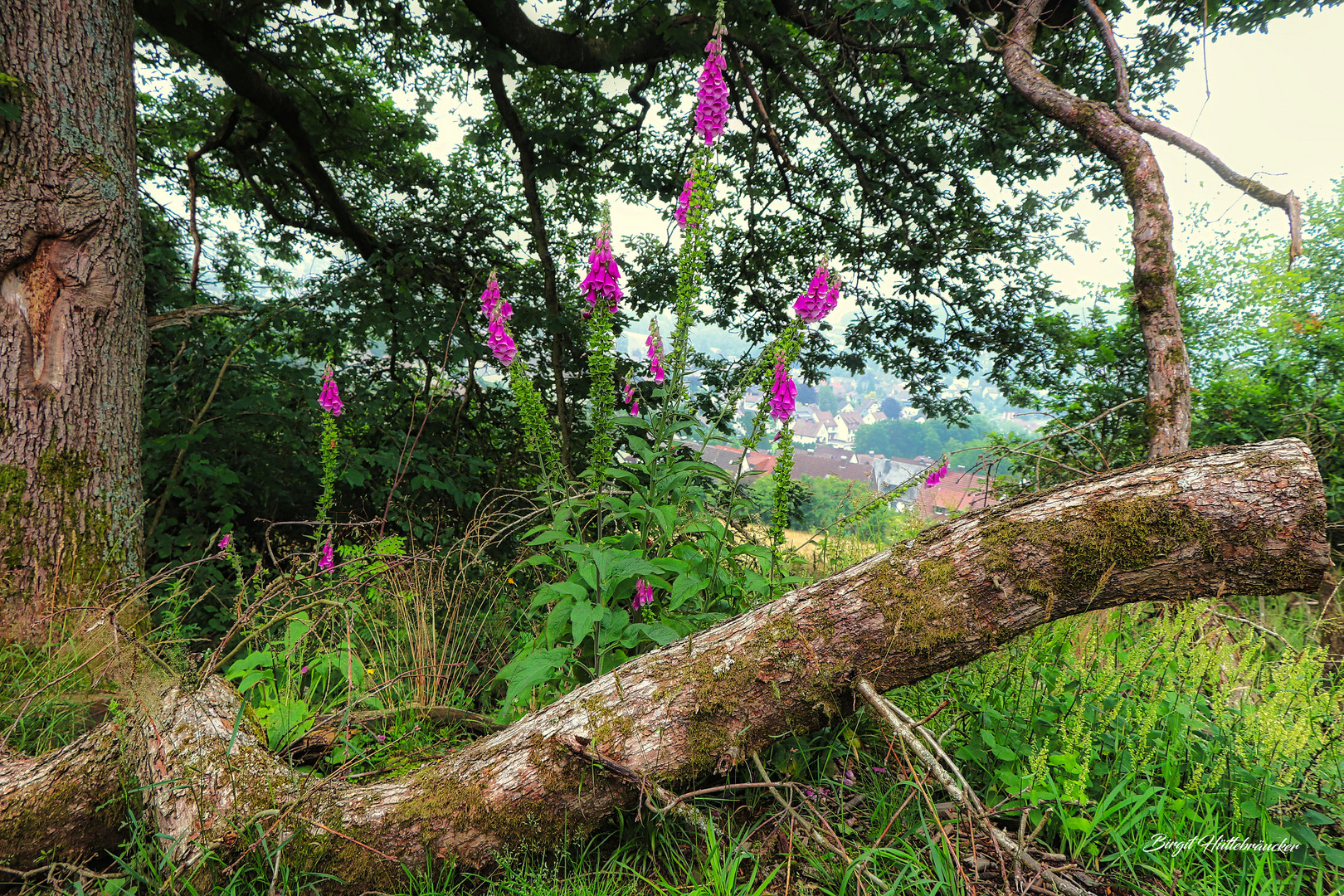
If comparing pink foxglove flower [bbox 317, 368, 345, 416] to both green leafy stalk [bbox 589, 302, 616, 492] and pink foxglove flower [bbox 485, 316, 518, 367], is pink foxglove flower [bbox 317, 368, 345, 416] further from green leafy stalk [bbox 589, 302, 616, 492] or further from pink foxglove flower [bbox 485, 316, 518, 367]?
green leafy stalk [bbox 589, 302, 616, 492]

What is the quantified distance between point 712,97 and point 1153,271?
10.3ft

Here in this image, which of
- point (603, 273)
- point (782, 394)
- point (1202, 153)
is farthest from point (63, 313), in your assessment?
point (1202, 153)

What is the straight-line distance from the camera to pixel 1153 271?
352 centimetres

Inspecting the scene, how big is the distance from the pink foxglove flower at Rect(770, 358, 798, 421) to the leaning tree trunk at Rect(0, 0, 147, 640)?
10.9ft

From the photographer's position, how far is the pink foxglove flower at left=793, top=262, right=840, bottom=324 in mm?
2256

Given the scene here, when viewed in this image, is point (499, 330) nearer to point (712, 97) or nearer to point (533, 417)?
point (533, 417)

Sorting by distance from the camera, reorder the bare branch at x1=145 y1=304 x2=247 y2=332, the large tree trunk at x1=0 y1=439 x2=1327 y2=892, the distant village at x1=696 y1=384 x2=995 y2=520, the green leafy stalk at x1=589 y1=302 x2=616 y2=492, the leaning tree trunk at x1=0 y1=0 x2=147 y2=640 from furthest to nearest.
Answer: the bare branch at x1=145 y1=304 x2=247 y2=332
the leaning tree trunk at x1=0 y1=0 x2=147 y2=640
the distant village at x1=696 y1=384 x2=995 y2=520
the green leafy stalk at x1=589 y1=302 x2=616 y2=492
the large tree trunk at x1=0 y1=439 x2=1327 y2=892

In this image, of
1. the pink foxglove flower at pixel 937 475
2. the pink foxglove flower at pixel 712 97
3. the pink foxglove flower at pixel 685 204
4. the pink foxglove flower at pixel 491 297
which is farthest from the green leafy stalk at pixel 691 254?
the pink foxglove flower at pixel 937 475

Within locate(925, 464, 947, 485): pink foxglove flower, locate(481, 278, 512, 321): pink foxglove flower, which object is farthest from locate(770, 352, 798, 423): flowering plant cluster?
locate(925, 464, 947, 485): pink foxglove flower

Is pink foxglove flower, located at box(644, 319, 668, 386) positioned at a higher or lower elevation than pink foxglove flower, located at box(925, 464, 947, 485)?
higher

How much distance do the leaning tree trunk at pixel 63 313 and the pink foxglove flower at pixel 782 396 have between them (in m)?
3.32

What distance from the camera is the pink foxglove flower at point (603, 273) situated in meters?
2.22

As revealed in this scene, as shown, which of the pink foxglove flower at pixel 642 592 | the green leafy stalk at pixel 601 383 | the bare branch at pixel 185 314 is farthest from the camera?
the bare branch at pixel 185 314

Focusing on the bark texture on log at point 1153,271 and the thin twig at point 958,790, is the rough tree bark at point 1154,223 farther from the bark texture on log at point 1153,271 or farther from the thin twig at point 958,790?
the thin twig at point 958,790
